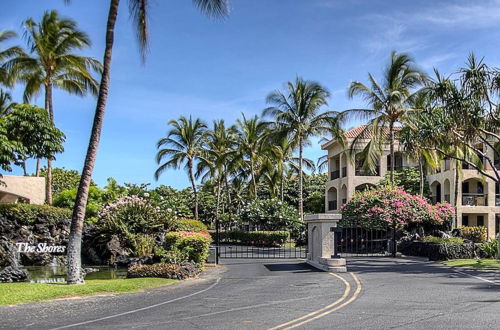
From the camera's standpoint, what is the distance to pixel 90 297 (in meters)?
13.7

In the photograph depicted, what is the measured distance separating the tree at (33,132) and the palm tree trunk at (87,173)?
1265 cm

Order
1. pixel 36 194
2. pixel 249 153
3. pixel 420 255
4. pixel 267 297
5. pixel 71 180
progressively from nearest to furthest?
1. pixel 267 297
2. pixel 420 255
3. pixel 36 194
4. pixel 249 153
5. pixel 71 180

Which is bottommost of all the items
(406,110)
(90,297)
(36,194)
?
(90,297)

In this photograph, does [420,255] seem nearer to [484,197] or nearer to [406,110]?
[406,110]

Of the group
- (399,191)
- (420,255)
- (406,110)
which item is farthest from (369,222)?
(406,110)

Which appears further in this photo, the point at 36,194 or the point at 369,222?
the point at 36,194

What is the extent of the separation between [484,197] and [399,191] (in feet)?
46.4

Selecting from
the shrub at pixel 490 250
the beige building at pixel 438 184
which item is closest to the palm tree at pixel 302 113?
the beige building at pixel 438 184

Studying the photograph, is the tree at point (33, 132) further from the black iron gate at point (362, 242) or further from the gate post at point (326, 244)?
the black iron gate at point (362, 242)

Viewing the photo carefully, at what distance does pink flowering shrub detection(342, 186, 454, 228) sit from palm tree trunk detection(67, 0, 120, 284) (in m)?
19.4

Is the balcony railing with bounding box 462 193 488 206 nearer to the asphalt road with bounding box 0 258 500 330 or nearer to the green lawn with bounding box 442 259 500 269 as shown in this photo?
the green lawn with bounding box 442 259 500 269

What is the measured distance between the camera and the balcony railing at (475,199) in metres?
42.6

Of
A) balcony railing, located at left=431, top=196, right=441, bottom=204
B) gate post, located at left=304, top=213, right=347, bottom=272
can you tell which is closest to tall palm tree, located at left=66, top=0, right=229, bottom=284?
gate post, located at left=304, top=213, right=347, bottom=272

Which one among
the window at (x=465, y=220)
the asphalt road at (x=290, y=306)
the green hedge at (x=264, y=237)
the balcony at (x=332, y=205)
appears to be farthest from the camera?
the balcony at (x=332, y=205)
